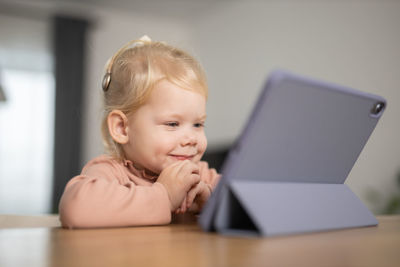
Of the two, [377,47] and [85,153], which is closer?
[377,47]

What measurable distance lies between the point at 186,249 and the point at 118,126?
0.59 meters

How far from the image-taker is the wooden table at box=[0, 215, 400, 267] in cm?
42

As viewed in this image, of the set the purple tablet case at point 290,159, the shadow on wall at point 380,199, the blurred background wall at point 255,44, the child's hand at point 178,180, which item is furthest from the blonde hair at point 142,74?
the shadow on wall at point 380,199

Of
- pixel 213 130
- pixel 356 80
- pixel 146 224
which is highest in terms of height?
pixel 146 224

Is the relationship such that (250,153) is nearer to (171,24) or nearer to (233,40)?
(233,40)

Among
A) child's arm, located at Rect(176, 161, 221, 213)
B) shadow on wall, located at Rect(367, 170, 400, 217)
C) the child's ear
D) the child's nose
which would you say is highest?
the child's nose

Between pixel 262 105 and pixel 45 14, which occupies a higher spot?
pixel 262 105

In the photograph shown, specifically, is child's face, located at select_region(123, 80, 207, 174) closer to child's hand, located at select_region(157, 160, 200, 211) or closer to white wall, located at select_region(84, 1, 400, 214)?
child's hand, located at select_region(157, 160, 200, 211)

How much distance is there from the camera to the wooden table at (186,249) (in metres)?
0.42

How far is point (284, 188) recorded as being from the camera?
2.11ft

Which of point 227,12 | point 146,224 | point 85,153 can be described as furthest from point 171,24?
point 146,224

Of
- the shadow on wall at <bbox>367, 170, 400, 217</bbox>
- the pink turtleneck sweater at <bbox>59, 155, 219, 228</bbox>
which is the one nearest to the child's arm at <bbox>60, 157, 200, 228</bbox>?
the pink turtleneck sweater at <bbox>59, 155, 219, 228</bbox>

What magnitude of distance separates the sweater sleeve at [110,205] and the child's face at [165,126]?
7.8 inches

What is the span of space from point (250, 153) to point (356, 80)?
10.6 feet
